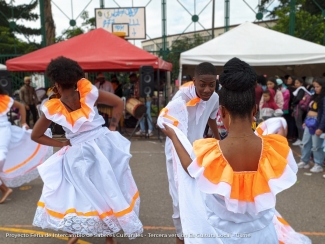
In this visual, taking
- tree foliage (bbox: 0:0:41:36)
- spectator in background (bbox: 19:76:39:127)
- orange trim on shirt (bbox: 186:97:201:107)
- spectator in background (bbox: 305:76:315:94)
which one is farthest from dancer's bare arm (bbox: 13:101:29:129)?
tree foliage (bbox: 0:0:41:36)

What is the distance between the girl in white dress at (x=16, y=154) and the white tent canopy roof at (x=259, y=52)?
14.5ft

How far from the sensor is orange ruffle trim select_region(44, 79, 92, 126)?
10.5 feet

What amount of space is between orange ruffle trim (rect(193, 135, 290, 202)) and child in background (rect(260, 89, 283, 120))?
6.05m

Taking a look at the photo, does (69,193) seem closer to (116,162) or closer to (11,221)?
(116,162)

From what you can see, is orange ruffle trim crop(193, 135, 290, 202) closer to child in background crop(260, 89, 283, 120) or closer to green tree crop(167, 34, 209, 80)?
child in background crop(260, 89, 283, 120)

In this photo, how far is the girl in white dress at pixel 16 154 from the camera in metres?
5.02

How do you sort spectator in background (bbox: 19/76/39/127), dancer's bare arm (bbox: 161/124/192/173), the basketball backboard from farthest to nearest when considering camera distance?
1. the basketball backboard
2. spectator in background (bbox: 19/76/39/127)
3. dancer's bare arm (bbox: 161/124/192/173)

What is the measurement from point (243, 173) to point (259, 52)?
6.97 metres

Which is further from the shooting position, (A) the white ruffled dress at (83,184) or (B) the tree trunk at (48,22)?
(B) the tree trunk at (48,22)

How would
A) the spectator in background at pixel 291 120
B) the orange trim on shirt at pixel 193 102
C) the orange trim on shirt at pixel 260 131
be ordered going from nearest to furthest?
1. the orange trim on shirt at pixel 260 131
2. the orange trim on shirt at pixel 193 102
3. the spectator in background at pixel 291 120

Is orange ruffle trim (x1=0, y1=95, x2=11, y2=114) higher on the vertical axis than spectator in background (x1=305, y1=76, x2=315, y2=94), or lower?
higher

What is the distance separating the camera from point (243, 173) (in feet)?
6.14

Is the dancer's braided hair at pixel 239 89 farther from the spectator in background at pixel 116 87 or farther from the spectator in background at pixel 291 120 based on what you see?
the spectator in background at pixel 116 87

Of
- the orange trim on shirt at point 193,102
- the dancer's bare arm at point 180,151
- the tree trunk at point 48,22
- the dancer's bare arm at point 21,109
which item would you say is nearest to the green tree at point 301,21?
the tree trunk at point 48,22
